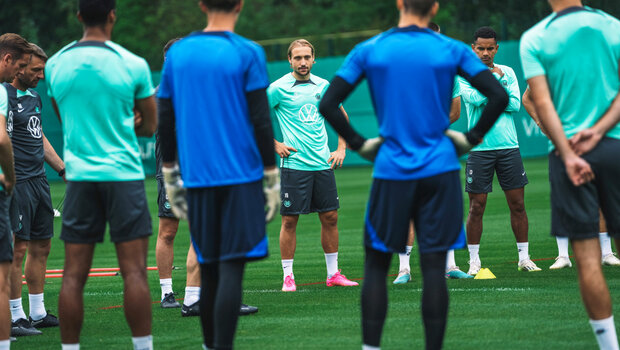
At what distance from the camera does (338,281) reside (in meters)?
9.20

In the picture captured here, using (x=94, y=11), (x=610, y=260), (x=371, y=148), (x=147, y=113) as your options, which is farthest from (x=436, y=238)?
(x=610, y=260)

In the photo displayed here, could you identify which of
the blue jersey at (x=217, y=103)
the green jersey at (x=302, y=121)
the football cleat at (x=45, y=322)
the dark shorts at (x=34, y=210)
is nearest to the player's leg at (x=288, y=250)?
the green jersey at (x=302, y=121)

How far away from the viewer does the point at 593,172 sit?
17.4 ft

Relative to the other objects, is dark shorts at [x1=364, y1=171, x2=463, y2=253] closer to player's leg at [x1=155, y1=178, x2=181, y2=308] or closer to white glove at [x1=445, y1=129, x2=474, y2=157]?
white glove at [x1=445, y1=129, x2=474, y2=157]

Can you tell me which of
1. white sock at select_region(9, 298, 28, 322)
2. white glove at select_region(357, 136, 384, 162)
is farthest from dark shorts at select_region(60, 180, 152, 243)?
white sock at select_region(9, 298, 28, 322)

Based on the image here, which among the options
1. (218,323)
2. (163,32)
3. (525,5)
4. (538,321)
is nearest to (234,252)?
(218,323)

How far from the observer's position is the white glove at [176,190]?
556 cm

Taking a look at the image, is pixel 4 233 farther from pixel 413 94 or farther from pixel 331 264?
pixel 331 264

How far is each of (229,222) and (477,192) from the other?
15.7 ft

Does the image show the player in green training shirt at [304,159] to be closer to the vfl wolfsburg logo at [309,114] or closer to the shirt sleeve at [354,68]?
the vfl wolfsburg logo at [309,114]

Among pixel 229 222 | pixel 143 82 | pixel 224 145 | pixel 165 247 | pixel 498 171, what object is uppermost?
pixel 143 82

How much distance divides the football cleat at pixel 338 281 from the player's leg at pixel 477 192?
119 centimetres

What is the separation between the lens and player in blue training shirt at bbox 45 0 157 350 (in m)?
5.52

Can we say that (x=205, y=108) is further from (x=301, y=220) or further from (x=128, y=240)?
(x=301, y=220)
